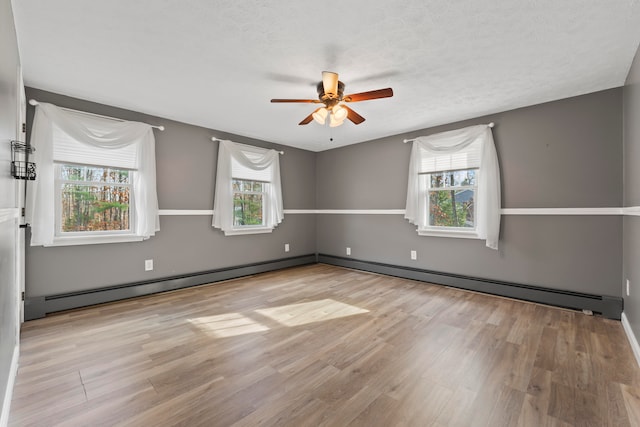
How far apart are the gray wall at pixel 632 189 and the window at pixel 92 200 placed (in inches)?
196

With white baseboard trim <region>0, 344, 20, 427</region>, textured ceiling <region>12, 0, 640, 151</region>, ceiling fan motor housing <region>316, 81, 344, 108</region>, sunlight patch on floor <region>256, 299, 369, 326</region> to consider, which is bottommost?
sunlight patch on floor <region>256, 299, 369, 326</region>

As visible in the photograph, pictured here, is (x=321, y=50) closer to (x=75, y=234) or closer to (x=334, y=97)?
(x=334, y=97)

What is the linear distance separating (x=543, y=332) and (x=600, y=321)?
0.80m

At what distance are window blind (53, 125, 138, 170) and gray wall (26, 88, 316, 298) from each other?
260 mm

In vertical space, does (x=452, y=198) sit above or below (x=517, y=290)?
above

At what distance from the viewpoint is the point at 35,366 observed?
1887 millimetres

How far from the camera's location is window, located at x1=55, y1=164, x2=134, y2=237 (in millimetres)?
3033

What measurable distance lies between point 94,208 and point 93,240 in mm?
393

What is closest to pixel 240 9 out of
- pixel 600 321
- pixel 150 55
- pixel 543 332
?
pixel 150 55

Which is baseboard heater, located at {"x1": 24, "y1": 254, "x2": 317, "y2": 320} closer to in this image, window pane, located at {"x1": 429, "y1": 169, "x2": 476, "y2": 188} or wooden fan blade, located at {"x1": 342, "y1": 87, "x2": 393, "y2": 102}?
window pane, located at {"x1": 429, "y1": 169, "x2": 476, "y2": 188}

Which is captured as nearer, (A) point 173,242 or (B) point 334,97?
(B) point 334,97

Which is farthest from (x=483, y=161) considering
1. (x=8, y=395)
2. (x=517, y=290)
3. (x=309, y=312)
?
(x=8, y=395)

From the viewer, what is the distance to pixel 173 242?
12.4 feet

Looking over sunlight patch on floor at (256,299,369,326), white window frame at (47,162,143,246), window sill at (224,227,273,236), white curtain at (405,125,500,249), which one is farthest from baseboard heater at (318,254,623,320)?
white window frame at (47,162,143,246)
